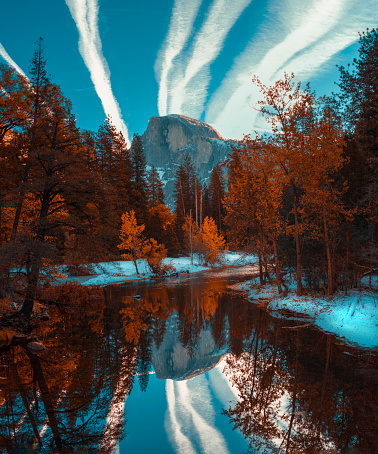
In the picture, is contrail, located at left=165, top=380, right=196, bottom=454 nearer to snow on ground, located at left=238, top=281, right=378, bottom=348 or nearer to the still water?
the still water

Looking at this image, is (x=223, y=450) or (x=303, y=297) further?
(x=303, y=297)

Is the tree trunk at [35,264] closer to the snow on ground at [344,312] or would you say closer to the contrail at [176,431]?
the contrail at [176,431]

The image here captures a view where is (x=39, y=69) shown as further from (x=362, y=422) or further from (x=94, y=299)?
(x=362, y=422)

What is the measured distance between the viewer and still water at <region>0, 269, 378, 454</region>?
568 centimetres

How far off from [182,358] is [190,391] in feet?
8.25

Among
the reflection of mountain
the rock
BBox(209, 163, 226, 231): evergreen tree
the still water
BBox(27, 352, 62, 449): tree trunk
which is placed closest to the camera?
the still water

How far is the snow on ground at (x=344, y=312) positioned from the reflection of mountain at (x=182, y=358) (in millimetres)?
5090

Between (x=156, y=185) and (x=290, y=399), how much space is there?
6870 cm

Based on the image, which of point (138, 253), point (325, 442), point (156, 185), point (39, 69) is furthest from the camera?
point (156, 185)

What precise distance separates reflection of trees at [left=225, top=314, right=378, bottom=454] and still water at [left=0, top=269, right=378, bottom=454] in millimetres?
26

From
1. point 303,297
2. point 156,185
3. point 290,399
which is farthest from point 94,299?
point 156,185

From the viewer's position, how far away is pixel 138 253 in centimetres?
3922

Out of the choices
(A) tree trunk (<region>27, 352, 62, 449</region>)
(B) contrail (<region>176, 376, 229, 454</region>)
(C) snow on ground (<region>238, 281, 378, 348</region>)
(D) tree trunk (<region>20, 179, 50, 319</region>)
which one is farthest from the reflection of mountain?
(D) tree trunk (<region>20, 179, 50, 319</region>)

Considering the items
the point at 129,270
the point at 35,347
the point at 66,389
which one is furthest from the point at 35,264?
the point at 129,270
